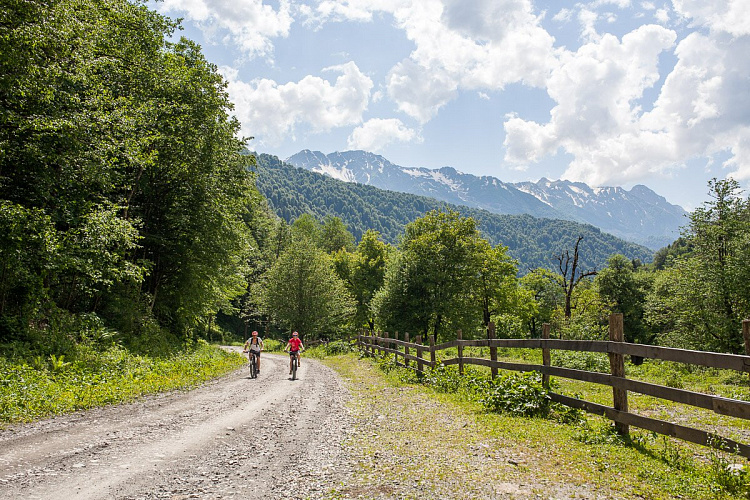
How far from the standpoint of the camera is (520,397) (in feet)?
28.5

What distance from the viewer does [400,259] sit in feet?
122

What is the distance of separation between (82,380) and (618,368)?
43.7ft

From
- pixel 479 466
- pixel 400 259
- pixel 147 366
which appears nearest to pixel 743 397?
pixel 479 466

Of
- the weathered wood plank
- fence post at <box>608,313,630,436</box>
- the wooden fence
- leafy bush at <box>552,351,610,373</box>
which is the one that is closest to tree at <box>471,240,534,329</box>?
leafy bush at <box>552,351,610,373</box>

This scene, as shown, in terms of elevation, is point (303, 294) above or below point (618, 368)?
above

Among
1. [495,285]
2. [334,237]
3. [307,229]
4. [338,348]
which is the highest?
[307,229]

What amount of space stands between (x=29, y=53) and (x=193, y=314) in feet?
50.8

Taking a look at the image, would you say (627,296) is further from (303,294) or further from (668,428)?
(668,428)

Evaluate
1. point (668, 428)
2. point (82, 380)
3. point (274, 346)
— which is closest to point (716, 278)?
point (668, 428)

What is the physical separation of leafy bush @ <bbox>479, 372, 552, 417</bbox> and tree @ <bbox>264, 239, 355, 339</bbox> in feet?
112

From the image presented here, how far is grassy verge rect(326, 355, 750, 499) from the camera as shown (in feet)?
15.1

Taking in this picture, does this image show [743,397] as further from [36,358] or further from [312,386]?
[36,358]

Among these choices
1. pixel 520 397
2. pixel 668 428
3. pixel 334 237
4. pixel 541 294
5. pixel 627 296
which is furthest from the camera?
pixel 334 237

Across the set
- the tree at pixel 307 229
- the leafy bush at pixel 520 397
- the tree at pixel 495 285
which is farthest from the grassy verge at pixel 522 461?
the tree at pixel 307 229
